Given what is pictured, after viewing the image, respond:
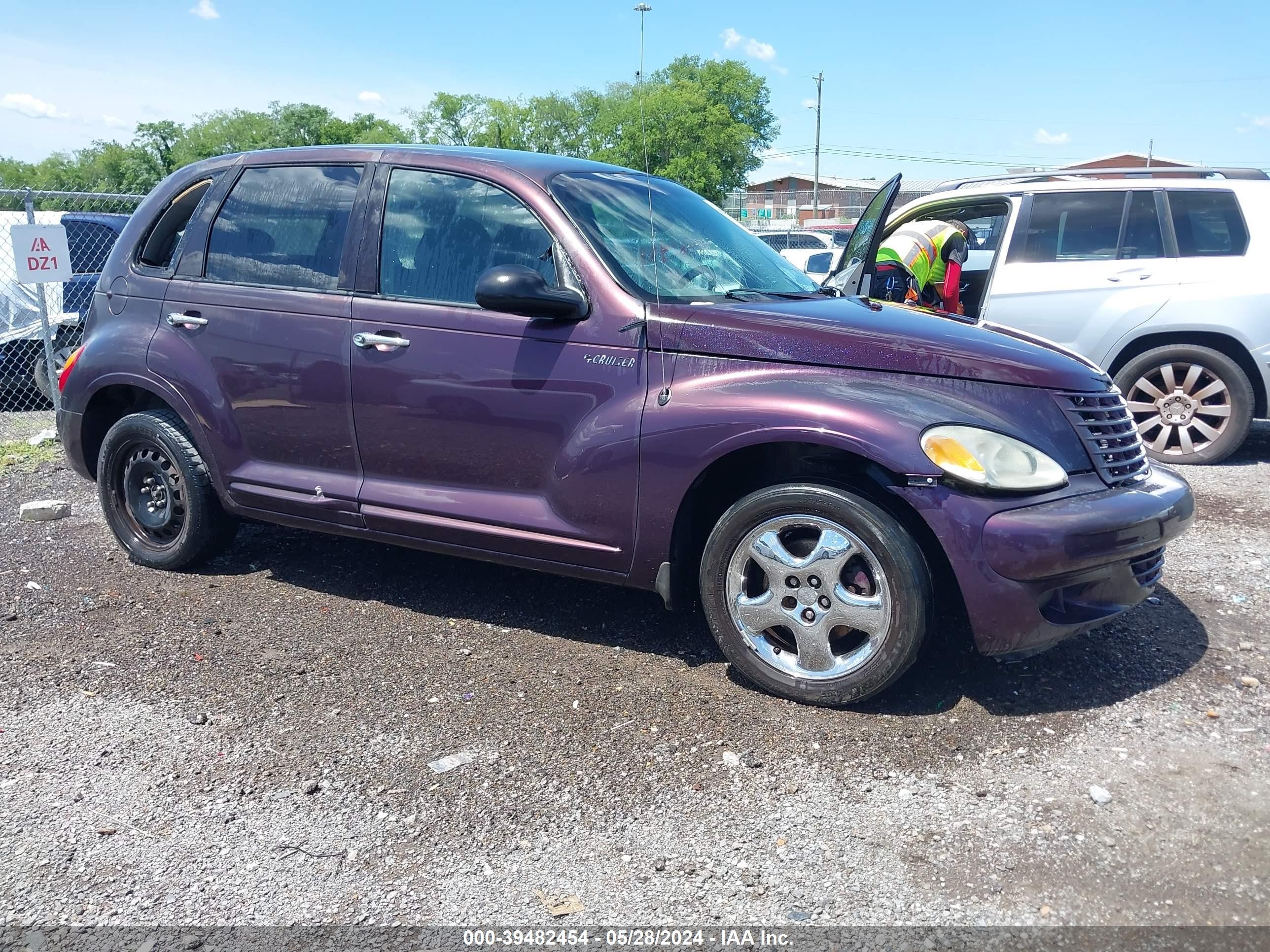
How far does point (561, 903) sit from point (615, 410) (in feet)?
5.64

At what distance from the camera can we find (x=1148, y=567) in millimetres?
3533

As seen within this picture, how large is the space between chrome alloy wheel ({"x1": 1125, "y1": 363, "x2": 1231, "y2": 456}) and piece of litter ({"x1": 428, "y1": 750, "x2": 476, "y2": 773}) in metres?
5.56

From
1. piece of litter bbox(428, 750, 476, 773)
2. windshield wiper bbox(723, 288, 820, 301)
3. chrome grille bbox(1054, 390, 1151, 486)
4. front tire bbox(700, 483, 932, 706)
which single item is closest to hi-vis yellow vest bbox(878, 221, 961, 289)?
windshield wiper bbox(723, 288, 820, 301)

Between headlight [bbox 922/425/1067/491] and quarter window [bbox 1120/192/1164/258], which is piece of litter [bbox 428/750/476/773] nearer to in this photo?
headlight [bbox 922/425/1067/491]

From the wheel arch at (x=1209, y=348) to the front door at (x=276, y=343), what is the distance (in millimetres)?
5439

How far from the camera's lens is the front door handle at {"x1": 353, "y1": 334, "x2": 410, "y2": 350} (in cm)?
400

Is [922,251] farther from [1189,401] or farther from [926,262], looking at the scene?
[1189,401]

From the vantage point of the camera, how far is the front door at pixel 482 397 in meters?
3.67

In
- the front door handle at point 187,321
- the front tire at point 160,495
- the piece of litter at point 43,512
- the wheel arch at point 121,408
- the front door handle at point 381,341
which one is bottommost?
the piece of litter at point 43,512

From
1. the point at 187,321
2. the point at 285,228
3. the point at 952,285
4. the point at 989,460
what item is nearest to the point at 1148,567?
the point at 989,460

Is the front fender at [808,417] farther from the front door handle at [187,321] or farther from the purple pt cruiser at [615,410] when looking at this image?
the front door handle at [187,321]

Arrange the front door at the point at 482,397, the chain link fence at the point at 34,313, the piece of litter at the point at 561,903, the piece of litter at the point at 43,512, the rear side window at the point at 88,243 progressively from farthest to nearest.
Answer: the rear side window at the point at 88,243 < the chain link fence at the point at 34,313 < the piece of litter at the point at 43,512 < the front door at the point at 482,397 < the piece of litter at the point at 561,903

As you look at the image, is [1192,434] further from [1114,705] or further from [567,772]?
[567,772]

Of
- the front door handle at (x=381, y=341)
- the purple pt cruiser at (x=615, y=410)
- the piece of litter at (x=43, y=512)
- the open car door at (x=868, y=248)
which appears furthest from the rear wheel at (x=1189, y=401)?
the piece of litter at (x=43, y=512)
